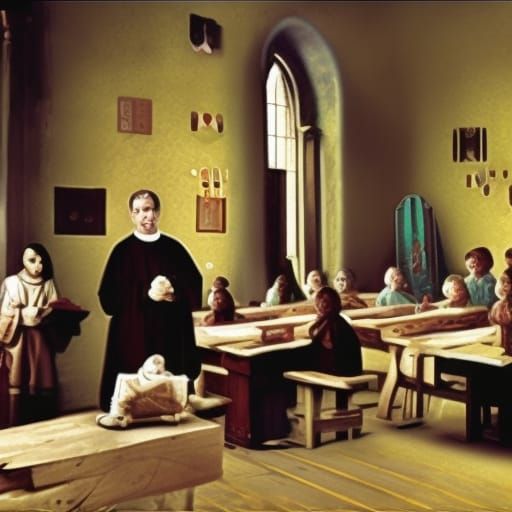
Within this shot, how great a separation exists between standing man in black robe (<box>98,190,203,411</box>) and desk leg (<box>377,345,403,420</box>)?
0.90 meters

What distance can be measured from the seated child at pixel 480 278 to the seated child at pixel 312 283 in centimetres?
69

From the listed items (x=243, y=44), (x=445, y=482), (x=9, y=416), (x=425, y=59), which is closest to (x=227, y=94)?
(x=243, y=44)

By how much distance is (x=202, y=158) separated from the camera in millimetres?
3588

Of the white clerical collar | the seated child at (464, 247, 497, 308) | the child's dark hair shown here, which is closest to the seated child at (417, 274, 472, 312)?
the seated child at (464, 247, 497, 308)

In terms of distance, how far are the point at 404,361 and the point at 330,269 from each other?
573mm

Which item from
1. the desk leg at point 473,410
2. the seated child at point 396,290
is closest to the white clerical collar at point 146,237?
the seated child at point 396,290

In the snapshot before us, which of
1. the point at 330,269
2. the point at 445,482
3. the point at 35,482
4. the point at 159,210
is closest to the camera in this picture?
the point at 35,482

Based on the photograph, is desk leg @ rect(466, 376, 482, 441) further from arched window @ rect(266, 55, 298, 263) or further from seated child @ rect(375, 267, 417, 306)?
arched window @ rect(266, 55, 298, 263)

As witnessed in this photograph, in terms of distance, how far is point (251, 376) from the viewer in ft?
11.6

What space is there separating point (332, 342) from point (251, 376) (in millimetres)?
421

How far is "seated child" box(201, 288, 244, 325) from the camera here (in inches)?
143

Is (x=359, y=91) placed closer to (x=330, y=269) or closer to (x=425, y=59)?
(x=425, y=59)

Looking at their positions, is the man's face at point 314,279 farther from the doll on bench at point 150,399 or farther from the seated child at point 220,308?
the doll on bench at point 150,399

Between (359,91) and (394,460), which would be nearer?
(394,460)
